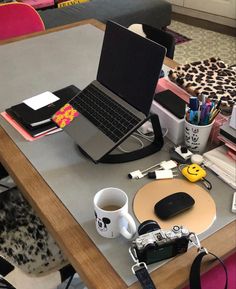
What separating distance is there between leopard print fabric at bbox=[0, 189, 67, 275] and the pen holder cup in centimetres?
55

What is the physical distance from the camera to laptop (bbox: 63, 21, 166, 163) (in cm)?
102

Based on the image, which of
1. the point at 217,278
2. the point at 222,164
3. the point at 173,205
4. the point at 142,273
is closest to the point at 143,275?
the point at 142,273

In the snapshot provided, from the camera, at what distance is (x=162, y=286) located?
2.46ft

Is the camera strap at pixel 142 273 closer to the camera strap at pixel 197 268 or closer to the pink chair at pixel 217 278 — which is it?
the camera strap at pixel 197 268

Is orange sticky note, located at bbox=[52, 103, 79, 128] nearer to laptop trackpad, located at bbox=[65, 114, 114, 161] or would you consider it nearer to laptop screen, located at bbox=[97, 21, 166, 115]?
laptop trackpad, located at bbox=[65, 114, 114, 161]

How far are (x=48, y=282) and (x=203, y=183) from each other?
642 millimetres

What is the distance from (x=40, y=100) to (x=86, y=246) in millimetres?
661

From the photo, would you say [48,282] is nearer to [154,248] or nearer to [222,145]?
[154,248]

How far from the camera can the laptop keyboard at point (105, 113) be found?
1044 mm

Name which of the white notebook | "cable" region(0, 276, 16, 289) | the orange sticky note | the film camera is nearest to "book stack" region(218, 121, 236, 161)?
the white notebook

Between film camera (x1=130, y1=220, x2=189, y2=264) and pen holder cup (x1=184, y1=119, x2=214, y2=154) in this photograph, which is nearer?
film camera (x1=130, y1=220, x2=189, y2=264)

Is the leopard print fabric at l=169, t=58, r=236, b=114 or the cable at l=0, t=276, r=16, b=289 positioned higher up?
the leopard print fabric at l=169, t=58, r=236, b=114

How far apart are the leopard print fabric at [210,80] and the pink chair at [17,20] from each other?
108 centimetres

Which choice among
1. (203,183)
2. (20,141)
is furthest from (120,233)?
(20,141)
